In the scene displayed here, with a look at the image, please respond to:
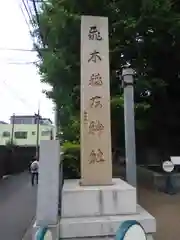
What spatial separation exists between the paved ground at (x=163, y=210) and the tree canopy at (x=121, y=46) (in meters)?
2.77

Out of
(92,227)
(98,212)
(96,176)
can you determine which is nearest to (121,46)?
(96,176)

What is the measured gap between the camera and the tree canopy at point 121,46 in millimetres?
11414

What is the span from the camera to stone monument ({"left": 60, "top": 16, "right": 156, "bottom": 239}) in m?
4.96

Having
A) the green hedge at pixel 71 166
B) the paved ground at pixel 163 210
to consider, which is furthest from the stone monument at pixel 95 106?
the green hedge at pixel 71 166

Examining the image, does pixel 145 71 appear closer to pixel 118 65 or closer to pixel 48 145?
pixel 118 65

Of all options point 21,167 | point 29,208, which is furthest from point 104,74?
point 21,167

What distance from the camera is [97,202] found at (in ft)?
17.3

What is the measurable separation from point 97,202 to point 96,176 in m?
0.71

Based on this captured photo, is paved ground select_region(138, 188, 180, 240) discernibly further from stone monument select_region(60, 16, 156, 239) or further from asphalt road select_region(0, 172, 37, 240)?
asphalt road select_region(0, 172, 37, 240)

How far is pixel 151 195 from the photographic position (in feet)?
39.1

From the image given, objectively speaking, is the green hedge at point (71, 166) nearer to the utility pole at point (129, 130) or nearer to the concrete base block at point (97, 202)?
the utility pole at point (129, 130)

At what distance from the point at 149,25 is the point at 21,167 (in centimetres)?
2548

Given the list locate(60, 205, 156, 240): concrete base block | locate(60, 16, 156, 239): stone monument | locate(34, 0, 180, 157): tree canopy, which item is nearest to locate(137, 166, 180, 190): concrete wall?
locate(34, 0, 180, 157): tree canopy

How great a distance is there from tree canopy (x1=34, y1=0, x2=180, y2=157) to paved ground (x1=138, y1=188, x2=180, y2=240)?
2766mm
